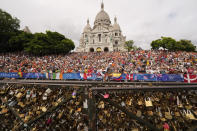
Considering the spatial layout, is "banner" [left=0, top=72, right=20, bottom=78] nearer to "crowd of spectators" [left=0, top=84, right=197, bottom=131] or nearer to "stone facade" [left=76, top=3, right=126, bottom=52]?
"crowd of spectators" [left=0, top=84, right=197, bottom=131]

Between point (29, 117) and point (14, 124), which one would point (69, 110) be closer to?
point (29, 117)

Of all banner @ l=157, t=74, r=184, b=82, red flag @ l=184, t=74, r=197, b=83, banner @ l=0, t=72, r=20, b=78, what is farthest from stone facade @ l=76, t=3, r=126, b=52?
red flag @ l=184, t=74, r=197, b=83

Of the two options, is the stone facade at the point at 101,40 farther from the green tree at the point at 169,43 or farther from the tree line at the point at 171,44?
the green tree at the point at 169,43

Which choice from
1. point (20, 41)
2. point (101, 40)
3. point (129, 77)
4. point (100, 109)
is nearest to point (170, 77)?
point (129, 77)

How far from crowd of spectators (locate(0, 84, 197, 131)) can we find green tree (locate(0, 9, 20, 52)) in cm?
3705

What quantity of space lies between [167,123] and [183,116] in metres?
0.32

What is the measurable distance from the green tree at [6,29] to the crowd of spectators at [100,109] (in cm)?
3705

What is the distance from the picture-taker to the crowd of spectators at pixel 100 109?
5.34 feet

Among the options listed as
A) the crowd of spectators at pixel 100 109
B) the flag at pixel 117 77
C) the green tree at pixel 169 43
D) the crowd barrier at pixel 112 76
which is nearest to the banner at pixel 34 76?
the crowd barrier at pixel 112 76

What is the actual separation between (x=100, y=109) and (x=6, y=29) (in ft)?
138

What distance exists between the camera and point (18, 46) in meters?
27.6

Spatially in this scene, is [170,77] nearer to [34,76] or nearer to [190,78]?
[190,78]

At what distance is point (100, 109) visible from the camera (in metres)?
1.83

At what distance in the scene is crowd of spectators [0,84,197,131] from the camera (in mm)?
1629
